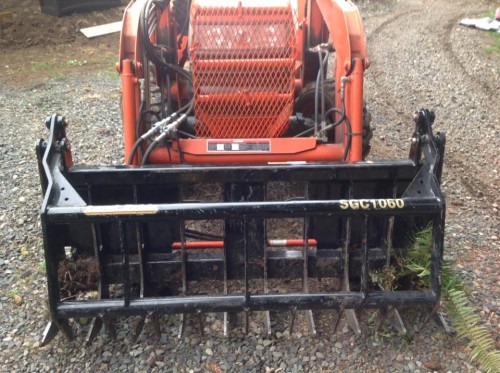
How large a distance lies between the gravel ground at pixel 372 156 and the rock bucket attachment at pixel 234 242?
127 mm

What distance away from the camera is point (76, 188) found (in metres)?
→ 3.27

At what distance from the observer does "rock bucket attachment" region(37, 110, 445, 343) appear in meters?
2.93

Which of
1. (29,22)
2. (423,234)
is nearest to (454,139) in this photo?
(423,234)

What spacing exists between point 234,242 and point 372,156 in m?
2.92

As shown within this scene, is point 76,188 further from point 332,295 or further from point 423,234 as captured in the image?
point 423,234

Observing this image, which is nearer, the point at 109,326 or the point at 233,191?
the point at 109,326

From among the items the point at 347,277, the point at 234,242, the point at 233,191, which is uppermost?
the point at 233,191

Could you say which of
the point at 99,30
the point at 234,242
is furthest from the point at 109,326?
the point at 99,30

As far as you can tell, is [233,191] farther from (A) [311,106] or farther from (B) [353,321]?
(A) [311,106]

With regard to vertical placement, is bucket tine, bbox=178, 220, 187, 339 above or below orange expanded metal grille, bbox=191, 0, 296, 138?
below

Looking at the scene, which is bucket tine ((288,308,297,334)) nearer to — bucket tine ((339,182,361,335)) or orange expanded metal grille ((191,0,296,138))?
bucket tine ((339,182,361,335))

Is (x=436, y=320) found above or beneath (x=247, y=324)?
beneath

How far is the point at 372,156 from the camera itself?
5785 mm

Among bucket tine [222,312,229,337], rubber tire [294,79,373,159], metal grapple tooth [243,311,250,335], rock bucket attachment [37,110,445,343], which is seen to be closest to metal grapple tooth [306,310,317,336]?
rock bucket attachment [37,110,445,343]
